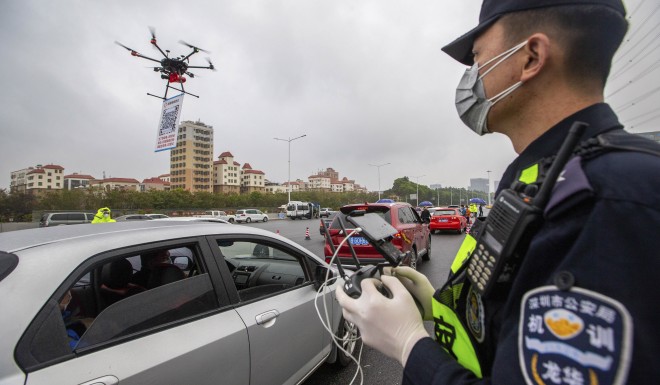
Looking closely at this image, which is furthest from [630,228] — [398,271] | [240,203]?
[240,203]

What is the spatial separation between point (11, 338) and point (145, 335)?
1.61ft

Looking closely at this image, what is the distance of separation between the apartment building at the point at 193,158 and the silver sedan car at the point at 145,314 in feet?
284

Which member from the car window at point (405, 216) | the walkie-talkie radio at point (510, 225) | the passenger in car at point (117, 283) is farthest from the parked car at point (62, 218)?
the walkie-talkie radio at point (510, 225)

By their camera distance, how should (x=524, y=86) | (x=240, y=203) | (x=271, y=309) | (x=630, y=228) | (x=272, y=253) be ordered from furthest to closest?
(x=240, y=203) < (x=272, y=253) < (x=271, y=309) < (x=524, y=86) < (x=630, y=228)

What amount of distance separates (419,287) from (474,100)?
821 mm

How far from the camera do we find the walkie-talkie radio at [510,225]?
70 centimetres

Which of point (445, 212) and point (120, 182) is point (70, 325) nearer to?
point (445, 212)

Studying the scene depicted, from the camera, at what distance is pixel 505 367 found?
66 cm

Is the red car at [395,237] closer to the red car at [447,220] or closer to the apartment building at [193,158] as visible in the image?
the red car at [447,220]

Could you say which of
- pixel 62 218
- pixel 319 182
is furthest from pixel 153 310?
pixel 319 182

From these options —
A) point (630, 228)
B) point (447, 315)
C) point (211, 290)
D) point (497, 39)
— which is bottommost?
point (211, 290)

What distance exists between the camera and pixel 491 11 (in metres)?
→ 1.06

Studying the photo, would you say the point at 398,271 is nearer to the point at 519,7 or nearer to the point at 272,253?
the point at 519,7

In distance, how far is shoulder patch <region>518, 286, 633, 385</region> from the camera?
1.74 ft
